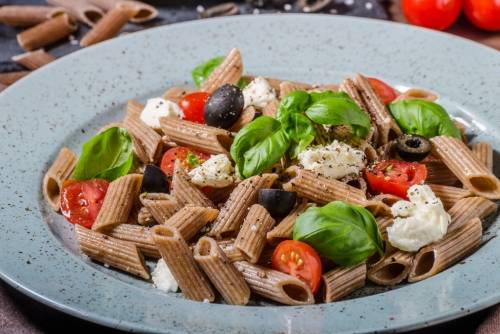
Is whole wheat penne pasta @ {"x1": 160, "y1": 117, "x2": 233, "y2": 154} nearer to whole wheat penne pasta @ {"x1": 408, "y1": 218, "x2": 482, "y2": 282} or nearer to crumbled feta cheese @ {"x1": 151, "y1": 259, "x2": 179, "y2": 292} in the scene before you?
crumbled feta cheese @ {"x1": 151, "y1": 259, "x2": 179, "y2": 292}

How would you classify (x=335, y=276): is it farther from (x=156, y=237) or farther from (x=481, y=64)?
(x=481, y=64)

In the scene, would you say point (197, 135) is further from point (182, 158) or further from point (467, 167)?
point (467, 167)

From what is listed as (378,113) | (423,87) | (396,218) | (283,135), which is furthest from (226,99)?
(423,87)

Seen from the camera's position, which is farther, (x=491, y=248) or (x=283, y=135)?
(x=283, y=135)

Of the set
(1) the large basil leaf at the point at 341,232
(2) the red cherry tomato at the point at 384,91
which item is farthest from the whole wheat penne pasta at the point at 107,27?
(1) the large basil leaf at the point at 341,232

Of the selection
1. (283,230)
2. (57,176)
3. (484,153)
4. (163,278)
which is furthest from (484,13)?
(163,278)

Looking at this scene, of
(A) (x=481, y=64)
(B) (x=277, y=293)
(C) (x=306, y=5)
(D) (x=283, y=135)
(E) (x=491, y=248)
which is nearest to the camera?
(B) (x=277, y=293)
